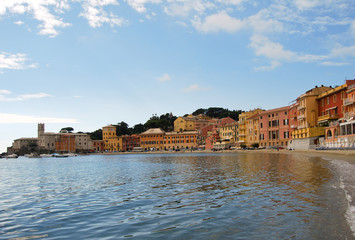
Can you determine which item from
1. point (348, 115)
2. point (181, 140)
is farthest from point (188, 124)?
point (348, 115)

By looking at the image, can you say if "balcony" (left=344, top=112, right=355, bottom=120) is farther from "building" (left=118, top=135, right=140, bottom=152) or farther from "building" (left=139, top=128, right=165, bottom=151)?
"building" (left=118, top=135, right=140, bottom=152)

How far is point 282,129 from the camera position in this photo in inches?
3922

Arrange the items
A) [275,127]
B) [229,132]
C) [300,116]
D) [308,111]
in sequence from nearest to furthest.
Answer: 1. [308,111]
2. [300,116]
3. [275,127]
4. [229,132]

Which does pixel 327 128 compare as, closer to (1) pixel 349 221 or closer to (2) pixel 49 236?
(1) pixel 349 221

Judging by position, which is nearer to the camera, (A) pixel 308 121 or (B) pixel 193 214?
(B) pixel 193 214

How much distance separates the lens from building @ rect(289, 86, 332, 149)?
75.1 m

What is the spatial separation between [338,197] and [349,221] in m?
4.71

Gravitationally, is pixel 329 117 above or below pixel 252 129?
above

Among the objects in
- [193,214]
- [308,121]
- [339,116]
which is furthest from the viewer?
[308,121]

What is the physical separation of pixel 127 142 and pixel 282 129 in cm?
11678

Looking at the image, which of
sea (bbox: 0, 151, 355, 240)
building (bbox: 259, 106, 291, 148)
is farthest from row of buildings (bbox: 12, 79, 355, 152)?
sea (bbox: 0, 151, 355, 240)

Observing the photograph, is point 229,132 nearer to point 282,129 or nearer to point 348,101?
point 282,129

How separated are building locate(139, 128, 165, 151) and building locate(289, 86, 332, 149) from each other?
10127 centimetres

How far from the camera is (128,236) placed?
411 inches
